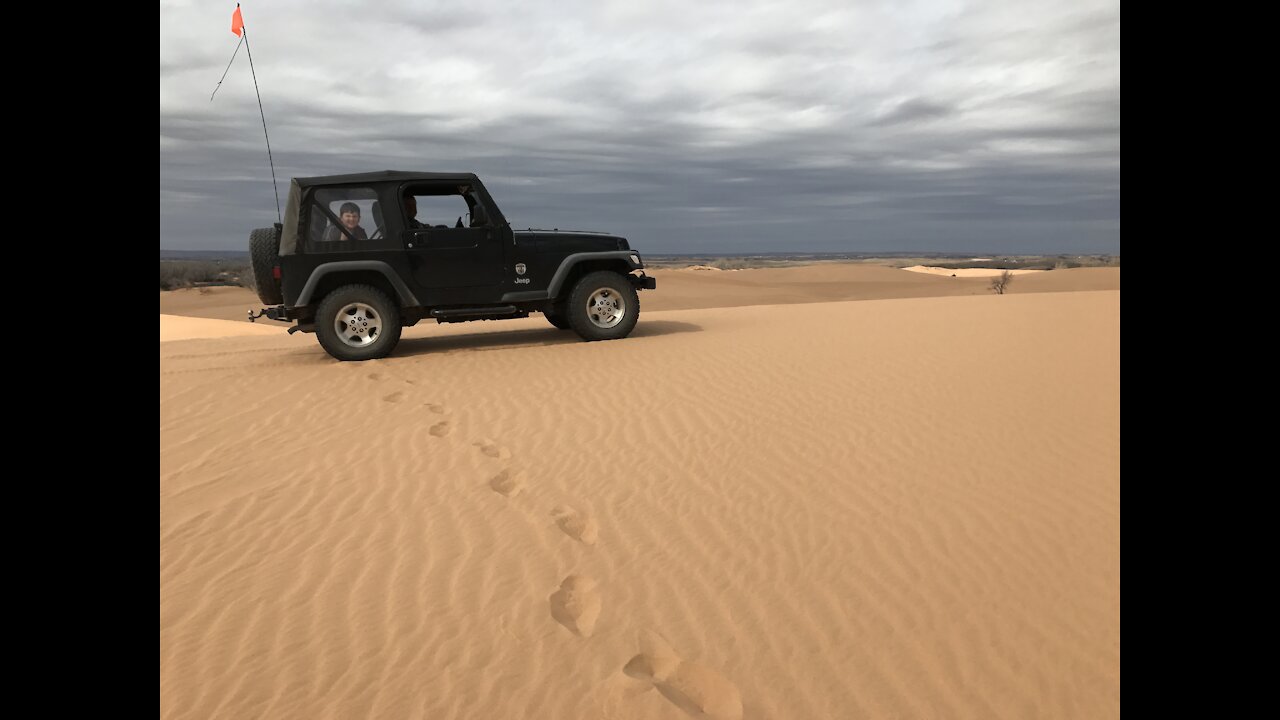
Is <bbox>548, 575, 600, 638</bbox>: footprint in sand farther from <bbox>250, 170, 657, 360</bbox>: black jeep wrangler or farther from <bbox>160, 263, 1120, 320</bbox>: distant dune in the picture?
<bbox>160, 263, 1120, 320</bbox>: distant dune

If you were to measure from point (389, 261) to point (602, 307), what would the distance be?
282cm

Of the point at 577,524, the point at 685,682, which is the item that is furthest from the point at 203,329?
the point at 685,682

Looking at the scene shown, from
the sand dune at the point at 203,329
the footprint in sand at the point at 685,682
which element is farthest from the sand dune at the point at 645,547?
the sand dune at the point at 203,329

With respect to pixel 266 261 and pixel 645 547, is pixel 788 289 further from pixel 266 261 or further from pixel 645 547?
pixel 645 547

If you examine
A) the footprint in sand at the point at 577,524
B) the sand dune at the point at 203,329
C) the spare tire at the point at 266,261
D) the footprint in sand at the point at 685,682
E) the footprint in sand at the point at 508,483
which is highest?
the spare tire at the point at 266,261

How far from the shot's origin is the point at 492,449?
17.9ft

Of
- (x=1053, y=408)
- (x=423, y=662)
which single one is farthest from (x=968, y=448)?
(x=423, y=662)

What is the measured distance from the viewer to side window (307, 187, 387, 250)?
8.63 meters

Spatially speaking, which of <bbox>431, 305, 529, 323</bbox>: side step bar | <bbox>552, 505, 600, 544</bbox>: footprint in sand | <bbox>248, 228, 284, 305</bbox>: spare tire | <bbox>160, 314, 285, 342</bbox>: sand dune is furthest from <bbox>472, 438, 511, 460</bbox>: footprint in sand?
<bbox>160, 314, 285, 342</bbox>: sand dune

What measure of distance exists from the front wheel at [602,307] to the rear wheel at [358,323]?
2.26 meters

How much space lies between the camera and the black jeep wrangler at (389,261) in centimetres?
861

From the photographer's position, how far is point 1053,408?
637cm

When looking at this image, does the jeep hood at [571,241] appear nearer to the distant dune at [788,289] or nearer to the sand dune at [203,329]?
the sand dune at [203,329]
